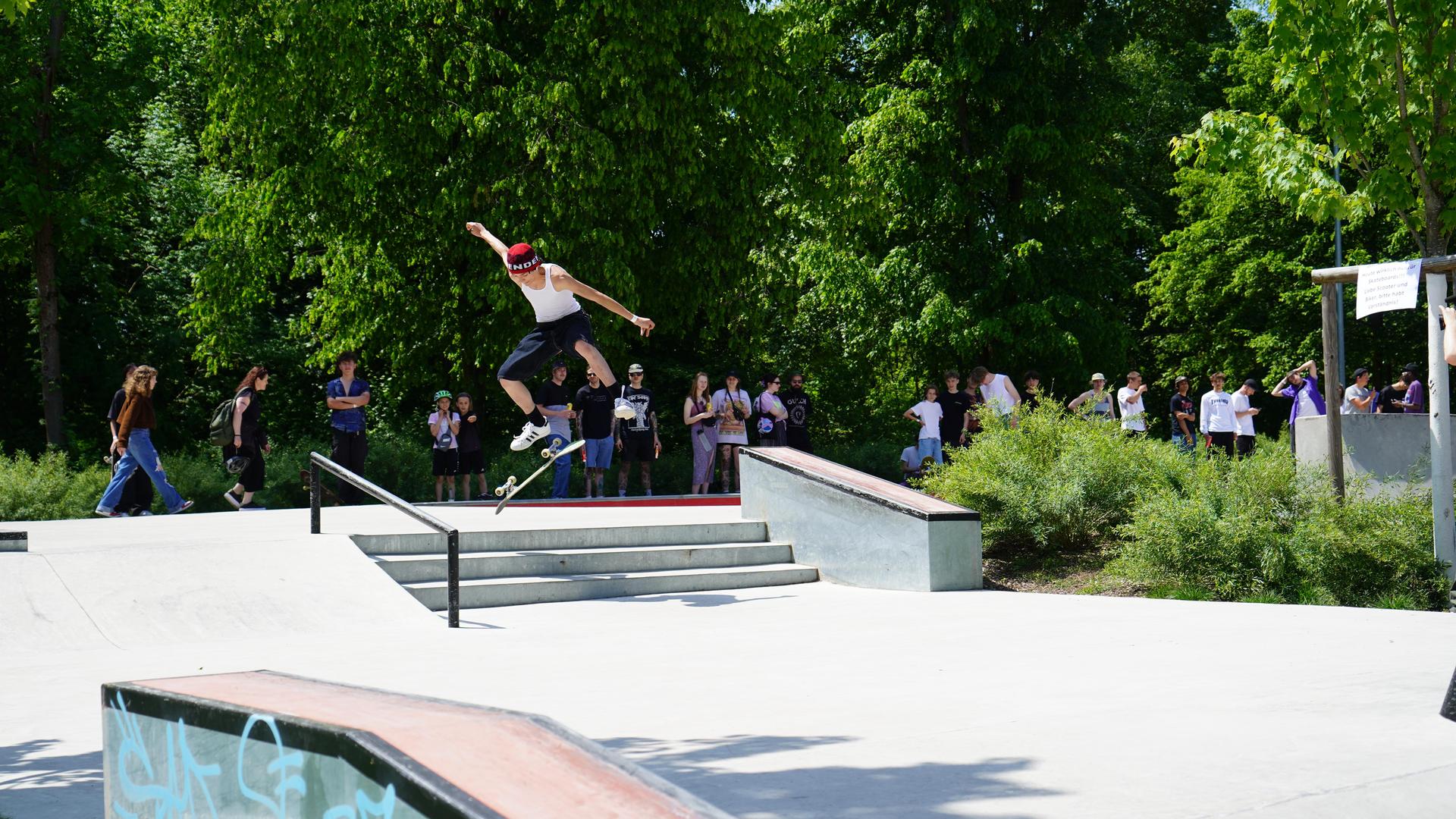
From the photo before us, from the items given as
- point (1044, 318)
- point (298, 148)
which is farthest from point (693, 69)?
point (1044, 318)

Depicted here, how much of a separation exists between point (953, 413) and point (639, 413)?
4.18 metres

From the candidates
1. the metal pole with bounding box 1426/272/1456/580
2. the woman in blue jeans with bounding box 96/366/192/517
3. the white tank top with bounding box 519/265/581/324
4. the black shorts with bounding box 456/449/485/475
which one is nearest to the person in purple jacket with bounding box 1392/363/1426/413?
the metal pole with bounding box 1426/272/1456/580

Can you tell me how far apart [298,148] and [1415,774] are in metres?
20.1

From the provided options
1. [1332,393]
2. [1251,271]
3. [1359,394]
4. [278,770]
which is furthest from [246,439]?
[1251,271]

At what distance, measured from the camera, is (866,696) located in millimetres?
6137

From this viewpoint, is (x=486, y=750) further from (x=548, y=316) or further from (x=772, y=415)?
(x=772, y=415)

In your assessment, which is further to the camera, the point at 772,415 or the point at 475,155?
the point at 475,155

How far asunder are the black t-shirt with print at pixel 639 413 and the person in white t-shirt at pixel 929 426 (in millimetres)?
3463

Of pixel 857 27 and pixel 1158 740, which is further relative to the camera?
pixel 857 27

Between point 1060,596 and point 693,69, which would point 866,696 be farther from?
point 693,69

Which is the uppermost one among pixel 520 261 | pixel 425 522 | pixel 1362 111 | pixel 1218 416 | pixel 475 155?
pixel 475 155

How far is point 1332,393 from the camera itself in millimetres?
10211

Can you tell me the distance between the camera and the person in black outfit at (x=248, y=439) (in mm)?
14227

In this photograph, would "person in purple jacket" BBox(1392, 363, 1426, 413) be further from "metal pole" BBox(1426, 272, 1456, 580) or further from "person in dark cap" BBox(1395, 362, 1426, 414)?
"metal pole" BBox(1426, 272, 1456, 580)
